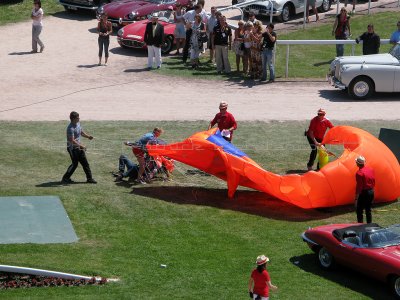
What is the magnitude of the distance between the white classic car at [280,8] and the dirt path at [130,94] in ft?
17.0

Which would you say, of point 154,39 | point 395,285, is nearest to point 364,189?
point 395,285

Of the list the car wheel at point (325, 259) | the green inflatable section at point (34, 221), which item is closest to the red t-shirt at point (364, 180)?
the car wheel at point (325, 259)

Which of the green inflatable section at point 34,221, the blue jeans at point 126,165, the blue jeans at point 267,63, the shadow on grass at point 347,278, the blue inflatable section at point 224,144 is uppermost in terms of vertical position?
the blue jeans at point 267,63

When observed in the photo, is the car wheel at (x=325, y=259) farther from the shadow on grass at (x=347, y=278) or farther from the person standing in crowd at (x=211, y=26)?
the person standing in crowd at (x=211, y=26)

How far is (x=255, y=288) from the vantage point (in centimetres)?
1669

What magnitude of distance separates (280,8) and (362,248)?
69.1ft

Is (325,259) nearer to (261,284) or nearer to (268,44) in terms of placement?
(261,284)

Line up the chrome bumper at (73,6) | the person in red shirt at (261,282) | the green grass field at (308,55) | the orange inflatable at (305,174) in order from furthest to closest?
1. the chrome bumper at (73,6)
2. the green grass field at (308,55)
3. the orange inflatable at (305,174)
4. the person in red shirt at (261,282)

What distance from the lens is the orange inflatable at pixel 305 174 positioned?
2227 cm

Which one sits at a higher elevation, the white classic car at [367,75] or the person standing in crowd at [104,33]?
the person standing in crowd at [104,33]

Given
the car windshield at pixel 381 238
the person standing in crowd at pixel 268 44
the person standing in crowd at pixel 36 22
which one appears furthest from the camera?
the person standing in crowd at pixel 36 22

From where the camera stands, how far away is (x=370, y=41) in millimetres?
33156

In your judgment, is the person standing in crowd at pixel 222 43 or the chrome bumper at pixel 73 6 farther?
the chrome bumper at pixel 73 6

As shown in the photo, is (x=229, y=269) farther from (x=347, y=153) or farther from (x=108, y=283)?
(x=347, y=153)
